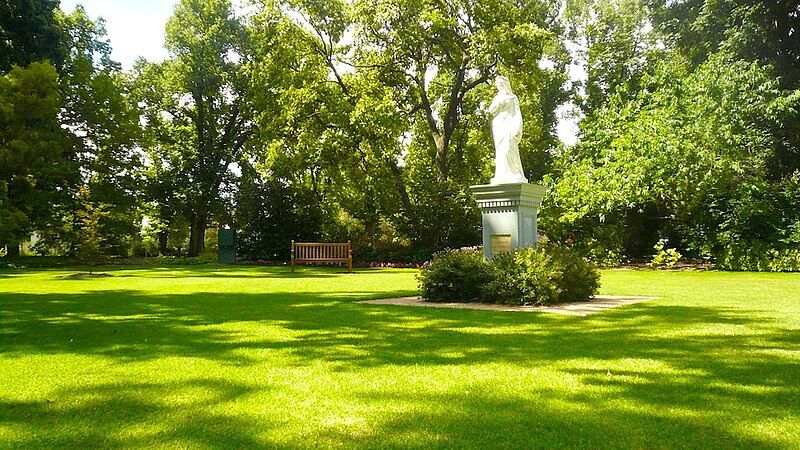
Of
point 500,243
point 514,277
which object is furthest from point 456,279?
point 500,243

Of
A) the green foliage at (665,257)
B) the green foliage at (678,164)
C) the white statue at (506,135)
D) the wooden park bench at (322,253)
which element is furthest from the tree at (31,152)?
the green foliage at (665,257)

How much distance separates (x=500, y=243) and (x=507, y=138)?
2.29 meters

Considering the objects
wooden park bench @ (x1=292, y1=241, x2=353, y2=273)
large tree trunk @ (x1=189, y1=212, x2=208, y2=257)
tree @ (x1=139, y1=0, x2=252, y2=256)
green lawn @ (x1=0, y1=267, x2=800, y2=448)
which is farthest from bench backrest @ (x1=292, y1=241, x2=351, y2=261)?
large tree trunk @ (x1=189, y1=212, x2=208, y2=257)

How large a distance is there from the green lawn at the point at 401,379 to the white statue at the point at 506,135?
401 cm

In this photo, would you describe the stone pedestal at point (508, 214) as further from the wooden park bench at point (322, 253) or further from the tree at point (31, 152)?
the tree at point (31, 152)

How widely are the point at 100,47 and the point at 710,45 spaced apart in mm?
33274

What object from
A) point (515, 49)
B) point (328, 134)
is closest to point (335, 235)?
point (328, 134)

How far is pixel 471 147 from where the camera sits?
94.8 feet

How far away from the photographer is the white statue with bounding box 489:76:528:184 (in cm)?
1168

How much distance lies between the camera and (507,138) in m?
11.8

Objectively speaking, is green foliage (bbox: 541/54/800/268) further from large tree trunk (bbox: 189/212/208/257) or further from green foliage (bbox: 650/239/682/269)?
large tree trunk (bbox: 189/212/208/257)

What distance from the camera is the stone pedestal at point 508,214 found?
10719 mm

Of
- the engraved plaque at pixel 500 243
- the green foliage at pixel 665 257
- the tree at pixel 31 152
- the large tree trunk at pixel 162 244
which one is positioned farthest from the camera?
the large tree trunk at pixel 162 244

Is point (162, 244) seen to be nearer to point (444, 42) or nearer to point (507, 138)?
point (444, 42)
